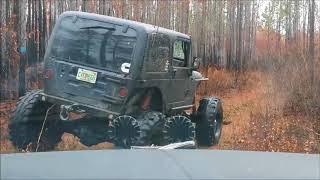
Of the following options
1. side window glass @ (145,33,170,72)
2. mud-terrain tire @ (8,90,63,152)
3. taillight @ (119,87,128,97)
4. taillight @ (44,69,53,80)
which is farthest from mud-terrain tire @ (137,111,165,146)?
taillight @ (44,69,53,80)

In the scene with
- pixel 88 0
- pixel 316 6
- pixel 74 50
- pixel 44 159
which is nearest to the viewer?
pixel 44 159

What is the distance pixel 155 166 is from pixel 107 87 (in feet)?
11.6

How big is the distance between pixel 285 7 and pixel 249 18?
50 centimetres

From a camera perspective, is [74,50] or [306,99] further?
[306,99]

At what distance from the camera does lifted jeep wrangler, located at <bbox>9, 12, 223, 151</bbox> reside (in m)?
5.14

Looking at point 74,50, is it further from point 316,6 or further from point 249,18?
point 316,6

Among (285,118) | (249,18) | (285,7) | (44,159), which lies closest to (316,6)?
(285,7)

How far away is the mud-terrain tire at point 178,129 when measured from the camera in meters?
5.61

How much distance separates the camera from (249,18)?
19.7ft

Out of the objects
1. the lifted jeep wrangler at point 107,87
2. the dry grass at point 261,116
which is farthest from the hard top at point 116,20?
the dry grass at point 261,116

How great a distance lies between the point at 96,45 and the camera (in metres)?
5.15

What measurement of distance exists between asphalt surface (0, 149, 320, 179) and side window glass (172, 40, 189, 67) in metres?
3.53

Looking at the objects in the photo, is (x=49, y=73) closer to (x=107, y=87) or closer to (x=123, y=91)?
(x=107, y=87)

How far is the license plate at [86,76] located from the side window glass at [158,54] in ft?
1.65
